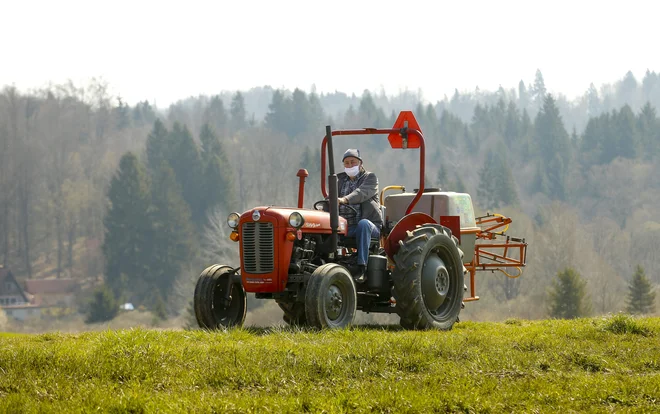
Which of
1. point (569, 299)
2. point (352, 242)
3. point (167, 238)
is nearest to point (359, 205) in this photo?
point (352, 242)

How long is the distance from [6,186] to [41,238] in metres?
6.98

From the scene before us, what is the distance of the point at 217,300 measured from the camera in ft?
41.8

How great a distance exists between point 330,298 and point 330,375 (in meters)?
3.16

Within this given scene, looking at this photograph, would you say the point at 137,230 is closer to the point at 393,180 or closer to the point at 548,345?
the point at 393,180

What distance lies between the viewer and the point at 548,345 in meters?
10.4

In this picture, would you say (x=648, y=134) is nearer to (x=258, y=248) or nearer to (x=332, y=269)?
(x=258, y=248)

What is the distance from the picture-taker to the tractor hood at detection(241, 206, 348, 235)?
12.0 metres

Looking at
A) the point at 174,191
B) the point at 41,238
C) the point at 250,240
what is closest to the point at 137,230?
the point at 174,191

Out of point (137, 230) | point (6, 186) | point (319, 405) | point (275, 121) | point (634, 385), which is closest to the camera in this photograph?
point (319, 405)

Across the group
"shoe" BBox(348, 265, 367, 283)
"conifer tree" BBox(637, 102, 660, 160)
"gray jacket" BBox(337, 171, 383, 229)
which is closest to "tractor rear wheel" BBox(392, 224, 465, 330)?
"shoe" BBox(348, 265, 367, 283)

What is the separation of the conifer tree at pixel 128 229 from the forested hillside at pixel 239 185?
0.14 metres

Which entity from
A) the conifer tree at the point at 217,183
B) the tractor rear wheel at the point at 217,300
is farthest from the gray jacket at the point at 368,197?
the conifer tree at the point at 217,183

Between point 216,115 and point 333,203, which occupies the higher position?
point 216,115

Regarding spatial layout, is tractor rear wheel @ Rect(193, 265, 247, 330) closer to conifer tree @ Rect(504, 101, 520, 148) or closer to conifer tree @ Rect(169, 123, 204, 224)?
conifer tree @ Rect(169, 123, 204, 224)
